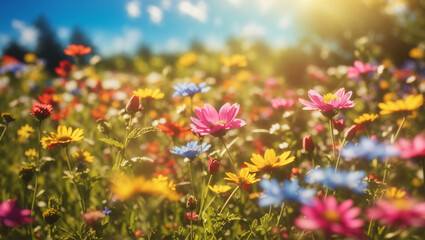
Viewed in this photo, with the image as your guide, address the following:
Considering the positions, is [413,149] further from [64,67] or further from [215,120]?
[64,67]

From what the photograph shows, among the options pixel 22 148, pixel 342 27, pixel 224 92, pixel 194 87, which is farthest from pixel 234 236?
pixel 342 27

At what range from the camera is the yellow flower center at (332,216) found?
1.88 feet

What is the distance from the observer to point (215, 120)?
1162 millimetres

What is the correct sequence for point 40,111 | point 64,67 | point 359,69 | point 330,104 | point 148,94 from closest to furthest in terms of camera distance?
point 330,104 → point 40,111 → point 148,94 → point 359,69 → point 64,67

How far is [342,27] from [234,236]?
34.7ft

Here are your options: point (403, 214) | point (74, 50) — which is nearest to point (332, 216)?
point (403, 214)

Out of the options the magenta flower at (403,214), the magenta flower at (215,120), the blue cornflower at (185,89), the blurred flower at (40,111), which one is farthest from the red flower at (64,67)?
the magenta flower at (403,214)

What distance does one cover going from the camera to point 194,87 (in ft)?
5.14

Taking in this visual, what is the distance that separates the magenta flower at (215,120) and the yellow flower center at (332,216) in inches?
20.3

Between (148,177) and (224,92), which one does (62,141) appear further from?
(224,92)

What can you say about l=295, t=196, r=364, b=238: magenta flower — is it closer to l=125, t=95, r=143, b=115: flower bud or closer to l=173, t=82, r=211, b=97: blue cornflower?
l=125, t=95, r=143, b=115: flower bud

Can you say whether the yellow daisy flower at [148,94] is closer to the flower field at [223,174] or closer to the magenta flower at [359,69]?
the flower field at [223,174]

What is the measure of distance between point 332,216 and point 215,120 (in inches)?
25.9

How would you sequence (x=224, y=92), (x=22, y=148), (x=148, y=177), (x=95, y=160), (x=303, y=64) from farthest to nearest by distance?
1. (x=303, y=64)
2. (x=224, y=92)
3. (x=22, y=148)
4. (x=95, y=160)
5. (x=148, y=177)
